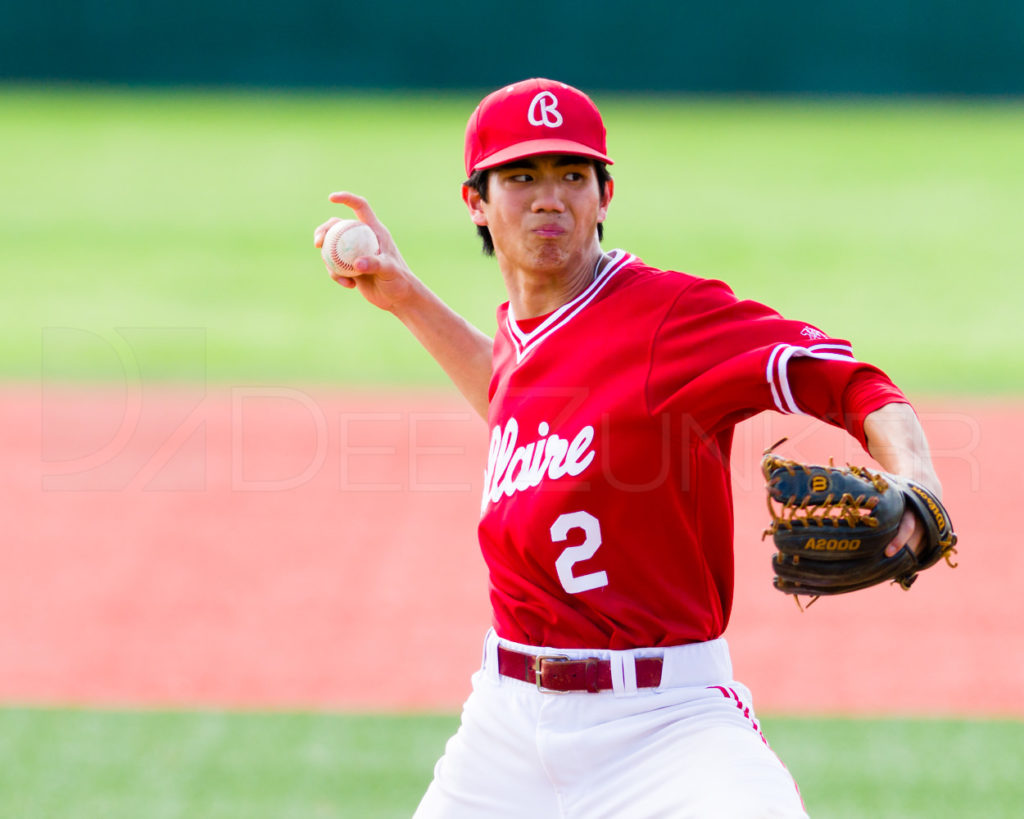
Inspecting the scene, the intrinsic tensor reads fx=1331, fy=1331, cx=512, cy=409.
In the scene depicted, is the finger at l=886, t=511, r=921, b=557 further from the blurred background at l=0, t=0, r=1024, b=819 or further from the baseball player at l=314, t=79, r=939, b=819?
the blurred background at l=0, t=0, r=1024, b=819

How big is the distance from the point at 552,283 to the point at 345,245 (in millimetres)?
761

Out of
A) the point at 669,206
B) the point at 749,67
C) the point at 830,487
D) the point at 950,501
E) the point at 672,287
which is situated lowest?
the point at 950,501

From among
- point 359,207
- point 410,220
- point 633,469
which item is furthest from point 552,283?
point 410,220

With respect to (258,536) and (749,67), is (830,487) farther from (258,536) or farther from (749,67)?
(749,67)

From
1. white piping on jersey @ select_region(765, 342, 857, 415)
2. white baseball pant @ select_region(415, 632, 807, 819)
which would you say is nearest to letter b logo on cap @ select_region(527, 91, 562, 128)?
white piping on jersey @ select_region(765, 342, 857, 415)

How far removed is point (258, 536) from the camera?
8539mm

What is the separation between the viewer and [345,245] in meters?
3.77

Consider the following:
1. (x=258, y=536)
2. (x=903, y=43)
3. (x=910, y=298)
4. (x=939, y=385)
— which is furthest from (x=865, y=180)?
(x=258, y=536)

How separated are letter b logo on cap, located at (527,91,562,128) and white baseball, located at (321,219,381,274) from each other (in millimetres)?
805

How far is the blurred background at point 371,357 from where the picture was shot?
579 cm

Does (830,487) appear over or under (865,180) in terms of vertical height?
under

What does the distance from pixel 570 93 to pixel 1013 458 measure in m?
7.98

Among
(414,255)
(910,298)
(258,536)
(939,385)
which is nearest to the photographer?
(258,536)

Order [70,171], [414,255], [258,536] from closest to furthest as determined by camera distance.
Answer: [258,536] → [414,255] → [70,171]
